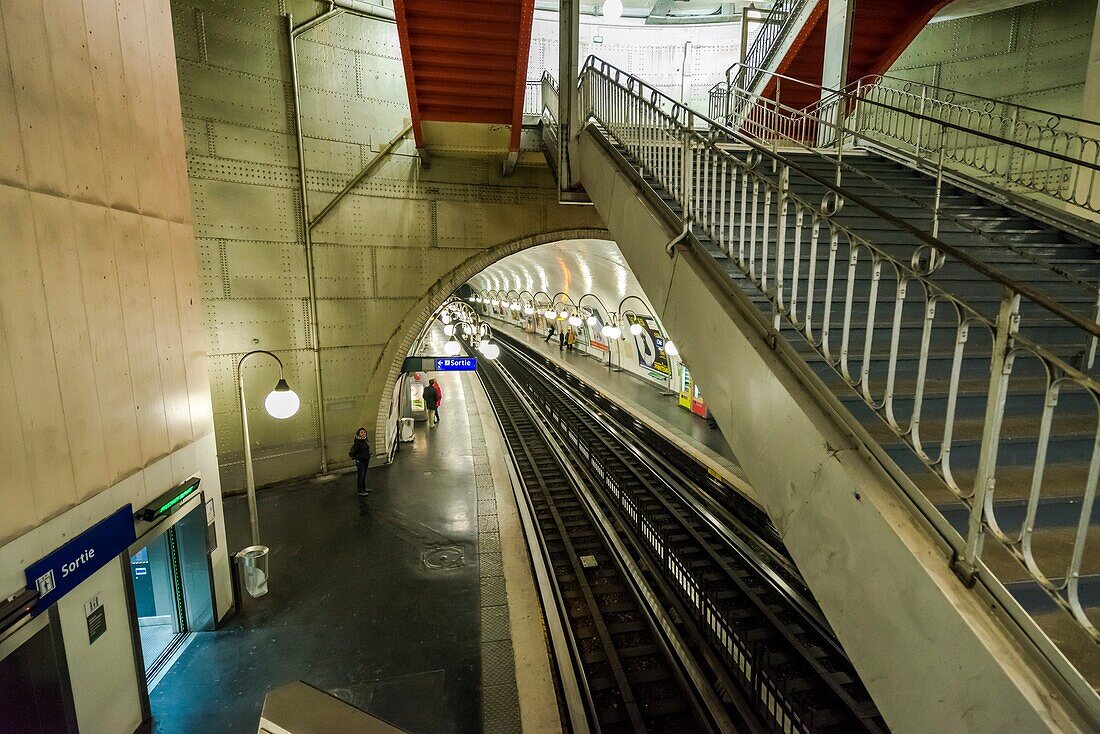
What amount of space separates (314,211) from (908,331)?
9.86 m

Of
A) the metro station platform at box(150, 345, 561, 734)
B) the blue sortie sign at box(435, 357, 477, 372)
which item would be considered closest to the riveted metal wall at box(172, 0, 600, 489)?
the blue sortie sign at box(435, 357, 477, 372)

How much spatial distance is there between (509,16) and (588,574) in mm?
8136

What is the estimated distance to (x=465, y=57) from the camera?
8094 mm

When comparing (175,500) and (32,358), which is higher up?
(32,358)

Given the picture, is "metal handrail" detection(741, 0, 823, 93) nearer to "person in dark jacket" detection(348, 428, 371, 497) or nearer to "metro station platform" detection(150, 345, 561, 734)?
"person in dark jacket" detection(348, 428, 371, 497)

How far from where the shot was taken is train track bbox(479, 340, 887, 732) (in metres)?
4.77

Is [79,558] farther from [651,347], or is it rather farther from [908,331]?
[651,347]

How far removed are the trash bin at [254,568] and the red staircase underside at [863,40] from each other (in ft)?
42.4

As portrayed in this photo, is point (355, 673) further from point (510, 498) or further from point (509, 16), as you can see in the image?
point (509, 16)

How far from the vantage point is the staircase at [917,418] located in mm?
1919

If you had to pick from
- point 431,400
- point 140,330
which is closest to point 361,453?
point 431,400

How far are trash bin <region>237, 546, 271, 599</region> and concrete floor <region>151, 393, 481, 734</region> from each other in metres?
0.28

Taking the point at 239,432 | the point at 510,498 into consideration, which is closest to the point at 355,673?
the point at 510,498

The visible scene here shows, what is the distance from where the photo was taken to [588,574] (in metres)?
7.34
